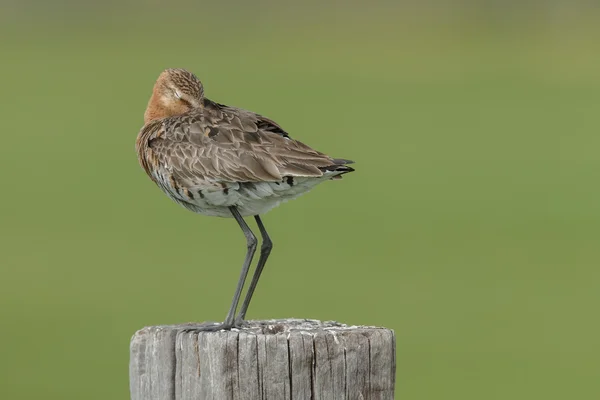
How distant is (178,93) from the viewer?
894 cm

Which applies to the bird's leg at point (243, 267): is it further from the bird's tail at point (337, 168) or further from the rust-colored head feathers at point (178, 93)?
the rust-colored head feathers at point (178, 93)

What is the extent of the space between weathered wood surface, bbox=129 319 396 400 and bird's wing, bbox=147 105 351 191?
1.46 metres

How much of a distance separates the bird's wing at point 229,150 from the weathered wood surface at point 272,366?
4.78 feet

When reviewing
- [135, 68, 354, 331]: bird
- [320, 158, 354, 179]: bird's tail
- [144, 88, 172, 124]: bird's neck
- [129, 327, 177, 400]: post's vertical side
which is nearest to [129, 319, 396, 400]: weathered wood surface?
[129, 327, 177, 400]: post's vertical side

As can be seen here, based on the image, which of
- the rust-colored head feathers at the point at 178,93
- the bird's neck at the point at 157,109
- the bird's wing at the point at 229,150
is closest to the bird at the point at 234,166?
the bird's wing at the point at 229,150

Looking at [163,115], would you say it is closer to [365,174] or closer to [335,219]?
[335,219]

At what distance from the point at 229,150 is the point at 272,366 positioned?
2.08 m

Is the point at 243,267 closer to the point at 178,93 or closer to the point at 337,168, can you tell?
the point at 337,168

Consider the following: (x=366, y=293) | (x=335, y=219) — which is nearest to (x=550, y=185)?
(x=335, y=219)

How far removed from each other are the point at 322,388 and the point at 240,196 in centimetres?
200

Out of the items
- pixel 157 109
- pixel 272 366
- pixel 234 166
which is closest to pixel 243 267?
pixel 234 166

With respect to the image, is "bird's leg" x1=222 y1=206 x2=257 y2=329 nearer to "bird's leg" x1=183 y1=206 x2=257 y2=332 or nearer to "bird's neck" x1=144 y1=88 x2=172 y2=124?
"bird's leg" x1=183 y1=206 x2=257 y2=332

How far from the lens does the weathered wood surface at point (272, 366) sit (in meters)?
6.23

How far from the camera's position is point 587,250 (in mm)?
24844
